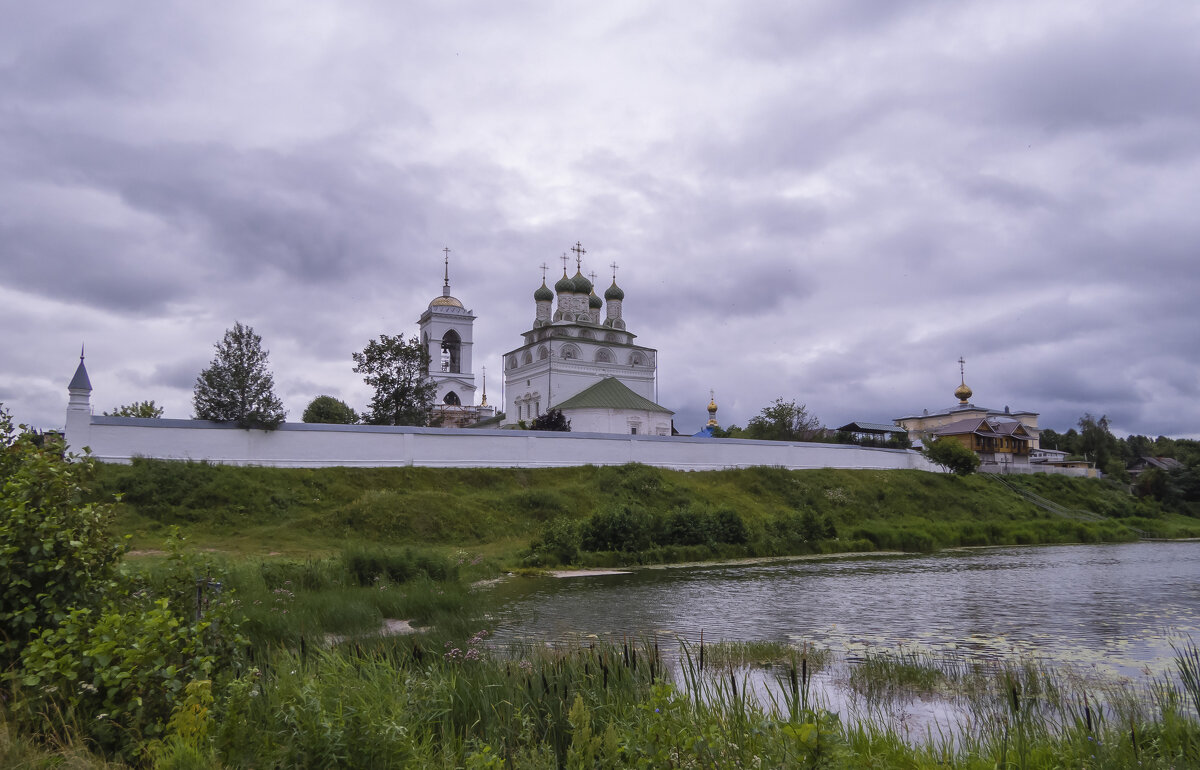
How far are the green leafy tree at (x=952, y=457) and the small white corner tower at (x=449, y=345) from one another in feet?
104

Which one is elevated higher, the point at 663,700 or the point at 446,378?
the point at 446,378

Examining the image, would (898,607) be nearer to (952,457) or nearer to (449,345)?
(952,457)

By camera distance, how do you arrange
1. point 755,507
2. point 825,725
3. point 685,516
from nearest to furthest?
point 825,725 → point 685,516 → point 755,507

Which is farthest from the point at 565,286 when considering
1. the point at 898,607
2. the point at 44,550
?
the point at 44,550

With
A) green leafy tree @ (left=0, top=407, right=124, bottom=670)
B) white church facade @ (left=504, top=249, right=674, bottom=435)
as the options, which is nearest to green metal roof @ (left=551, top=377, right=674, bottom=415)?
white church facade @ (left=504, top=249, right=674, bottom=435)

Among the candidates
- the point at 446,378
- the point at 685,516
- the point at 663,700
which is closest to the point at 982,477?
the point at 685,516

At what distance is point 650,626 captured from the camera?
11359mm

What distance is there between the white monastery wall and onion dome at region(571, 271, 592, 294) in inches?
838

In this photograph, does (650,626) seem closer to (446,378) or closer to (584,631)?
(584,631)

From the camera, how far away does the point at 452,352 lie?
5991cm

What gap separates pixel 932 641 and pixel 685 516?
14217 millimetres

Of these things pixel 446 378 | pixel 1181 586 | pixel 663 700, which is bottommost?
pixel 1181 586

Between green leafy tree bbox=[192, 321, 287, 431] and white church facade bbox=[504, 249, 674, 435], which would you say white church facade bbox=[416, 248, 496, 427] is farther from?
green leafy tree bbox=[192, 321, 287, 431]

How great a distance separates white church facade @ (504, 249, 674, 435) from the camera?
154 feet
